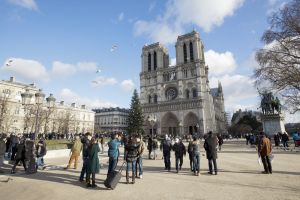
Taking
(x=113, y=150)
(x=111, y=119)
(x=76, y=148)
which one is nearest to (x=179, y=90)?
(x=111, y=119)

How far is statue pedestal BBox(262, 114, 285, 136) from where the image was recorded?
31969mm

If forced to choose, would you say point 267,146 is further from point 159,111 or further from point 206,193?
point 159,111

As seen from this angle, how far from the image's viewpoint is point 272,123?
32.6m

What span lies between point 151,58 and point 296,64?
53.0 metres

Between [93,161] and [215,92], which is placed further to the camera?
[215,92]

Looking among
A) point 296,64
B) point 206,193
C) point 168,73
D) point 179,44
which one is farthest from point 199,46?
point 206,193

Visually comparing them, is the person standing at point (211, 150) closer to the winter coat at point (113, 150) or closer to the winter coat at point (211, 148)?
the winter coat at point (211, 148)

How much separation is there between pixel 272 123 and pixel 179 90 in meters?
32.2

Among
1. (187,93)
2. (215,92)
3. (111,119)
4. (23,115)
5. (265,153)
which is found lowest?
(265,153)

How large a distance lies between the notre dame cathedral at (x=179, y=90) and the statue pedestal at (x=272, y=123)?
23624mm

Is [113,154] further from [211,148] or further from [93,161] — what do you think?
[211,148]

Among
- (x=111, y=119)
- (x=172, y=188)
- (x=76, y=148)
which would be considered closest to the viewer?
(x=172, y=188)

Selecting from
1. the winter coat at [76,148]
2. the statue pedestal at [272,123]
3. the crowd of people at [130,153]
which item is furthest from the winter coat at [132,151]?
the statue pedestal at [272,123]

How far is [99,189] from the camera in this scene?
7223 mm
